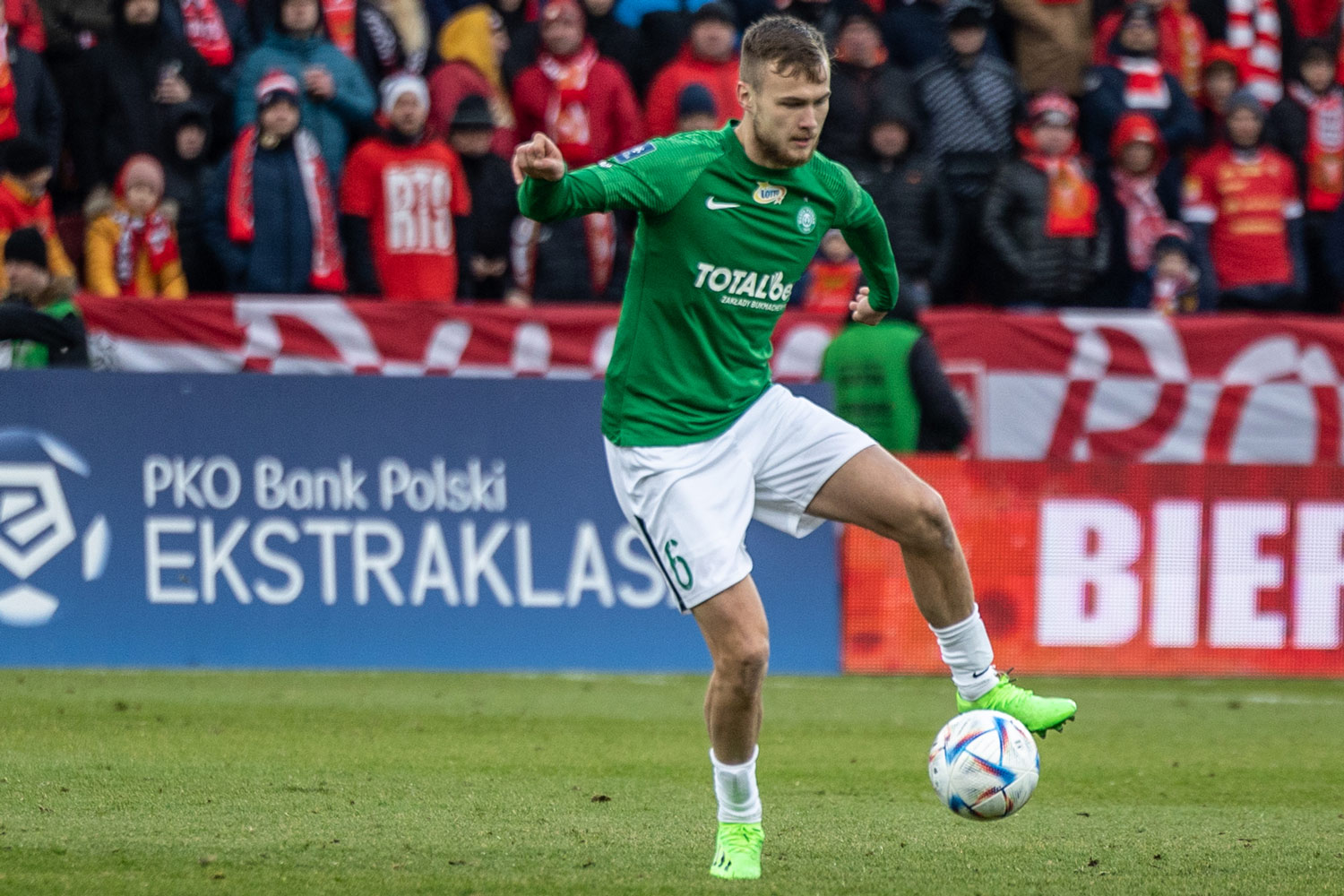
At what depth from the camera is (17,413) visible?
10562 millimetres

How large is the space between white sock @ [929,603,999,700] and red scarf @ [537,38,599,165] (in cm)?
765

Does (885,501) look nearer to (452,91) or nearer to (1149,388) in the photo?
(1149,388)

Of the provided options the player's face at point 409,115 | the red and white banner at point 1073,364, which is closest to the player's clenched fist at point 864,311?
the red and white banner at point 1073,364

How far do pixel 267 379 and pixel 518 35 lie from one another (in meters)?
4.03

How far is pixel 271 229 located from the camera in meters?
12.5

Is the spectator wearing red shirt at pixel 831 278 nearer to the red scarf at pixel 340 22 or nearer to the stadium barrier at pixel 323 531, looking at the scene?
the stadium barrier at pixel 323 531

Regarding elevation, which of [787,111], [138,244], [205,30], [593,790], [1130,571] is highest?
[205,30]

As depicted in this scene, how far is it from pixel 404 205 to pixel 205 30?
2072mm

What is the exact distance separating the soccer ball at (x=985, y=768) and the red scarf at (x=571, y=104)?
7953mm

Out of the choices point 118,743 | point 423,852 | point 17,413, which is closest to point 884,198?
point 17,413

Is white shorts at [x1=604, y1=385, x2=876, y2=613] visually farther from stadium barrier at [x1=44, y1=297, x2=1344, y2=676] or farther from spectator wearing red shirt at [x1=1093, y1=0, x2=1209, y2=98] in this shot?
spectator wearing red shirt at [x1=1093, y1=0, x2=1209, y2=98]

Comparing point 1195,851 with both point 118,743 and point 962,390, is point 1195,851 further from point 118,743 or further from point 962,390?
point 962,390

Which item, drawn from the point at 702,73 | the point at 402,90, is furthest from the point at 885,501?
the point at 702,73

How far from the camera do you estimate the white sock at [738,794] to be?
5.61m
